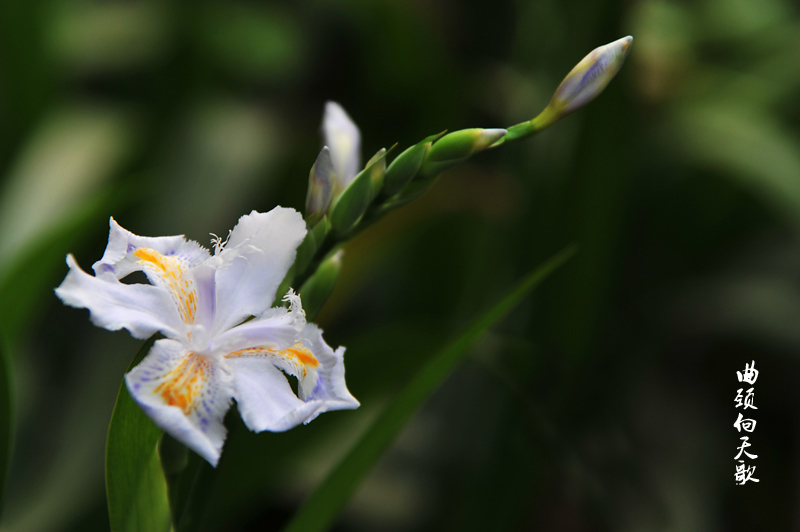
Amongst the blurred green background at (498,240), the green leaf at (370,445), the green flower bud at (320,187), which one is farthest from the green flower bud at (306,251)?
the blurred green background at (498,240)

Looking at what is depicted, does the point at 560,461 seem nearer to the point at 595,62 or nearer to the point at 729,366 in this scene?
the point at 729,366

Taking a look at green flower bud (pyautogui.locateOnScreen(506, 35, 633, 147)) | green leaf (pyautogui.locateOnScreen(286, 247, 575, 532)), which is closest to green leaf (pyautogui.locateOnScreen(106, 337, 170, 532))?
green leaf (pyautogui.locateOnScreen(286, 247, 575, 532))

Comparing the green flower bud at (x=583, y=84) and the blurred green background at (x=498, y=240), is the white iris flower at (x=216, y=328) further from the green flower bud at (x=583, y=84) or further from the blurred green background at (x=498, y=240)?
the blurred green background at (x=498, y=240)

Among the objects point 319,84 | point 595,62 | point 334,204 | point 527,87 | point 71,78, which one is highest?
point 319,84

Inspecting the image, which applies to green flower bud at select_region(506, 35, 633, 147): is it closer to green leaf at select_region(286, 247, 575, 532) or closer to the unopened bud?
the unopened bud

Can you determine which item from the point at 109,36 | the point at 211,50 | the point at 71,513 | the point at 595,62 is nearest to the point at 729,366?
the point at 595,62
